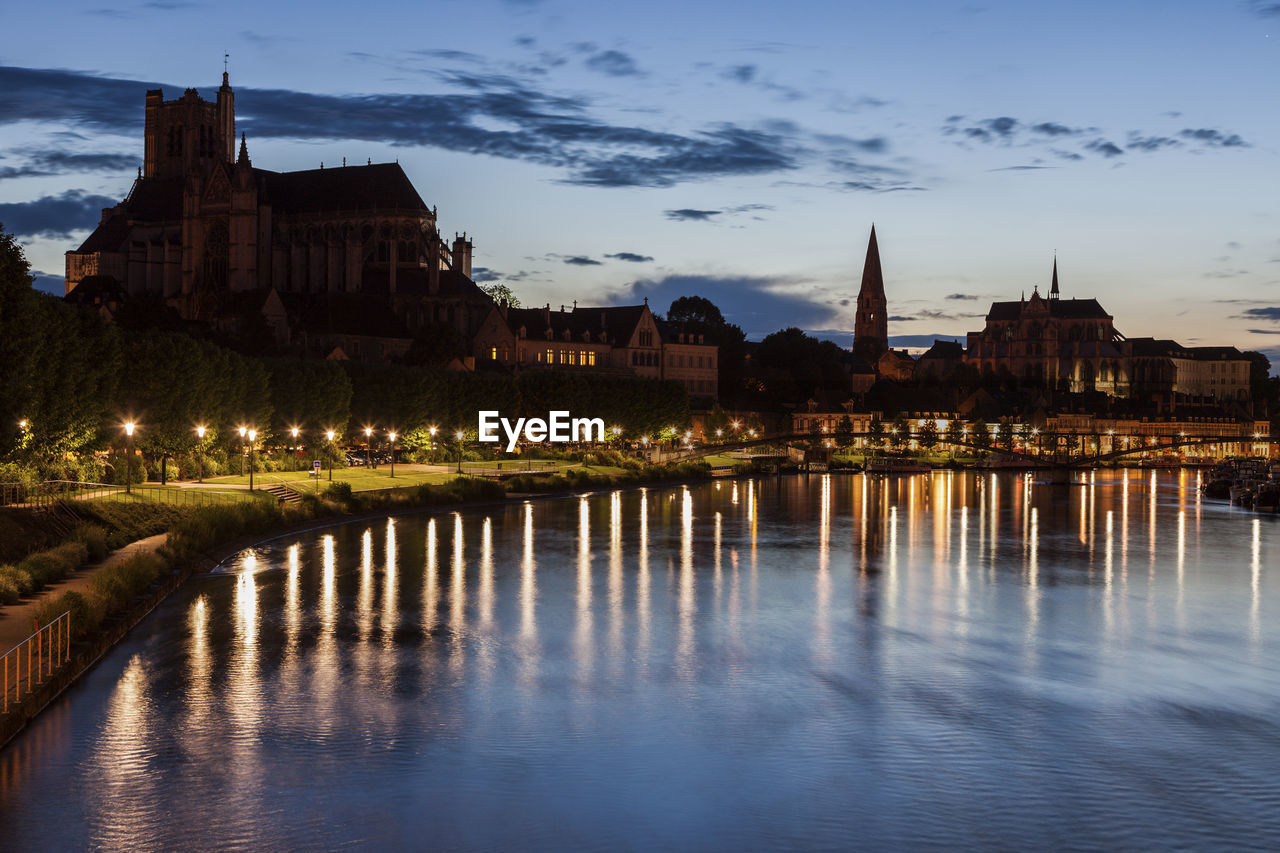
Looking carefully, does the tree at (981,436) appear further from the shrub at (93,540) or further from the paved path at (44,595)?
the shrub at (93,540)

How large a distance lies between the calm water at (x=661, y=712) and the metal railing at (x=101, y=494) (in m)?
4.96

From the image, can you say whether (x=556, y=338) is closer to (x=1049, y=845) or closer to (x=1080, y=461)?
(x=1080, y=461)

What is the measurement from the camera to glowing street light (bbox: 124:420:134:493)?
57.3 m

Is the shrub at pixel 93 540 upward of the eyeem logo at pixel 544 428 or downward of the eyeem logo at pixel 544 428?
downward

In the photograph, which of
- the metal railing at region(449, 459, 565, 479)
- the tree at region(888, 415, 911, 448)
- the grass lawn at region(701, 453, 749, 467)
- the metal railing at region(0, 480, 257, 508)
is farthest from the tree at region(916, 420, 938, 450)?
the metal railing at region(0, 480, 257, 508)

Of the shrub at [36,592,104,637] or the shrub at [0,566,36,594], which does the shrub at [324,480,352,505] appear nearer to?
the shrub at [0,566,36,594]

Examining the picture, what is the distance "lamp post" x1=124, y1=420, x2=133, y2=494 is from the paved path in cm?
1031

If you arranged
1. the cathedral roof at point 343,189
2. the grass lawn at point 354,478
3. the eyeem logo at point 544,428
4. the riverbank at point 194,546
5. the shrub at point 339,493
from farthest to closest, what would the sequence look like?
the cathedral roof at point 343,189 < the eyeem logo at point 544,428 < the grass lawn at point 354,478 < the shrub at point 339,493 < the riverbank at point 194,546

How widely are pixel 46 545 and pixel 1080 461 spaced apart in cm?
14102

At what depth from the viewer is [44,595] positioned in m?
33.7

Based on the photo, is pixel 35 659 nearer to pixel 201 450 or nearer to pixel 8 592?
pixel 8 592

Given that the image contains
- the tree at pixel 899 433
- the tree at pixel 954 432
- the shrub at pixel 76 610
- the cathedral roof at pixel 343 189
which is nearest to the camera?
the shrub at pixel 76 610

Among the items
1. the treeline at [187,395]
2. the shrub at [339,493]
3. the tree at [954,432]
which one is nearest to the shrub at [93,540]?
the treeline at [187,395]

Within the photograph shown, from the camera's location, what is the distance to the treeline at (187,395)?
137 ft
